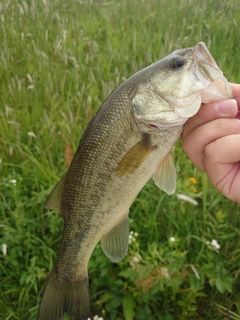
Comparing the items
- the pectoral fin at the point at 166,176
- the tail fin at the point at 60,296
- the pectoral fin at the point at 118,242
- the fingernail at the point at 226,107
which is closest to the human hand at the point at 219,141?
the fingernail at the point at 226,107

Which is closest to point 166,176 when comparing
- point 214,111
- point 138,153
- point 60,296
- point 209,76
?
point 138,153

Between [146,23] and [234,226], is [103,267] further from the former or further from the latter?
[146,23]

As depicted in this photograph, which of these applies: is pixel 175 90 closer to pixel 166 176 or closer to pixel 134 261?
pixel 166 176

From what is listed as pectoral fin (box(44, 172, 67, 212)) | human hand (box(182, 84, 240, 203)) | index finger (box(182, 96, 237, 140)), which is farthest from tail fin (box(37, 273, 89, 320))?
index finger (box(182, 96, 237, 140))

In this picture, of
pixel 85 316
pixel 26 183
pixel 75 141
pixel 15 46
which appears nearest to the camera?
pixel 85 316

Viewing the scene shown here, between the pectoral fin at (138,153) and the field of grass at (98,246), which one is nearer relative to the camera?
the pectoral fin at (138,153)

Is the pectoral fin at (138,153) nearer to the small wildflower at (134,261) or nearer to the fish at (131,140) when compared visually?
the fish at (131,140)

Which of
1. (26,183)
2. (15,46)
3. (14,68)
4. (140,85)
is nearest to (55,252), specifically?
(26,183)
